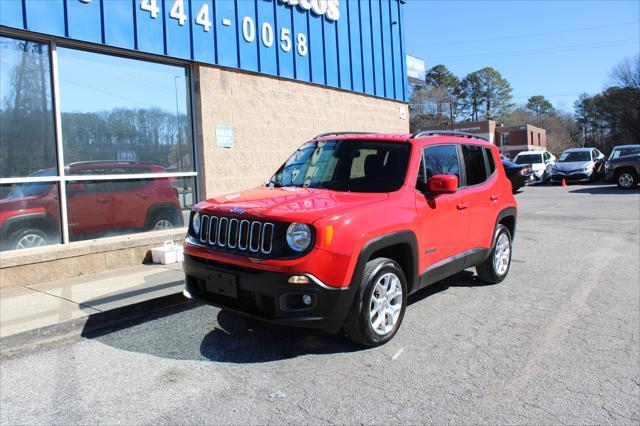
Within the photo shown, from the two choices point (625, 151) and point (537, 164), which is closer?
point (625, 151)

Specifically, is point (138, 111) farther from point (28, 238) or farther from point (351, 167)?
point (351, 167)

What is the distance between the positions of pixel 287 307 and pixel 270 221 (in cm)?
67

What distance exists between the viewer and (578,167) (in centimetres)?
2397

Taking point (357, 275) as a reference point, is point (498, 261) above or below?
below

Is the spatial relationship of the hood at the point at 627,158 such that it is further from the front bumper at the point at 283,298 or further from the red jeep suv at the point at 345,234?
the front bumper at the point at 283,298

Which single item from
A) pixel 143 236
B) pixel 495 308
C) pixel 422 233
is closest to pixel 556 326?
pixel 495 308

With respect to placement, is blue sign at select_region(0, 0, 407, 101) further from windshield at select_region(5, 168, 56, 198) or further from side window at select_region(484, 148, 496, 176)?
side window at select_region(484, 148, 496, 176)

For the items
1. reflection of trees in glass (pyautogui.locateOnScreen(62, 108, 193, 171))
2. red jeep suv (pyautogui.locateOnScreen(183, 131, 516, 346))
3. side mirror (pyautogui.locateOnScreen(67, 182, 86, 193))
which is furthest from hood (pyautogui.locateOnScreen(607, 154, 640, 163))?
side mirror (pyautogui.locateOnScreen(67, 182, 86, 193))

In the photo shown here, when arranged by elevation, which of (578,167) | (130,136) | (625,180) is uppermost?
(130,136)

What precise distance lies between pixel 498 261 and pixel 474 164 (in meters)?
1.33

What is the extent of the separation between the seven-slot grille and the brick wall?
175 inches

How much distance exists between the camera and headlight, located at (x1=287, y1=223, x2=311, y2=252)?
3865 mm

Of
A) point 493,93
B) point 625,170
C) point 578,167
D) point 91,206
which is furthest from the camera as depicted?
point 493,93

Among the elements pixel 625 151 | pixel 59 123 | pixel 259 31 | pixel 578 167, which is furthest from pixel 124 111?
pixel 578 167
